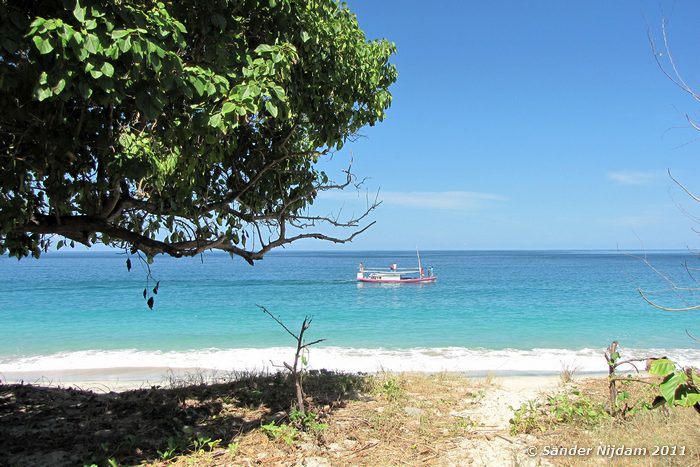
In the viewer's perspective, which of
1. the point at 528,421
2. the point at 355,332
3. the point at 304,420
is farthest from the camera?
the point at 355,332

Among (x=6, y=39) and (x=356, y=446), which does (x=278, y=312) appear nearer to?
(x=356, y=446)

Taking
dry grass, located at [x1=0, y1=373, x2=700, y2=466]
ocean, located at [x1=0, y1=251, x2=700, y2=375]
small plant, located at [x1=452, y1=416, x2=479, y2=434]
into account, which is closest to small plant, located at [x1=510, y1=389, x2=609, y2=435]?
dry grass, located at [x1=0, y1=373, x2=700, y2=466]

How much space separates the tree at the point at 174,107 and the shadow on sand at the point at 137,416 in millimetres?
1847

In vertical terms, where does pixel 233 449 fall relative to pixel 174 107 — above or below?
below

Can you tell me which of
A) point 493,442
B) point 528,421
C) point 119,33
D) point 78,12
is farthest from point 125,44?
point 528,421

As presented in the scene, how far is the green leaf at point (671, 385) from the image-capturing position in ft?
8.67

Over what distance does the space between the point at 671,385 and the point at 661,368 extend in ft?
0.34

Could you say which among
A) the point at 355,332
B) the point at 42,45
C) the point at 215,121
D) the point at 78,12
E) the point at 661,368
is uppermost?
the point at 78,12

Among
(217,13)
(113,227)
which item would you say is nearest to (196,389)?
(113,227)

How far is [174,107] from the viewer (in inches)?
146

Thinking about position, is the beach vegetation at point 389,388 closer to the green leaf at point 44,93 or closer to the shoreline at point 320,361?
the shoreline at point 320,361

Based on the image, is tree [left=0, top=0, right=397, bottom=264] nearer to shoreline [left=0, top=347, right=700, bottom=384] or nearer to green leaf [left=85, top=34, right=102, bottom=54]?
green leaf [left=85, top=34, right=102, bottom=54]

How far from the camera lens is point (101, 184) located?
168 inches

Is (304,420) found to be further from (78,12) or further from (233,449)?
(78,12)
